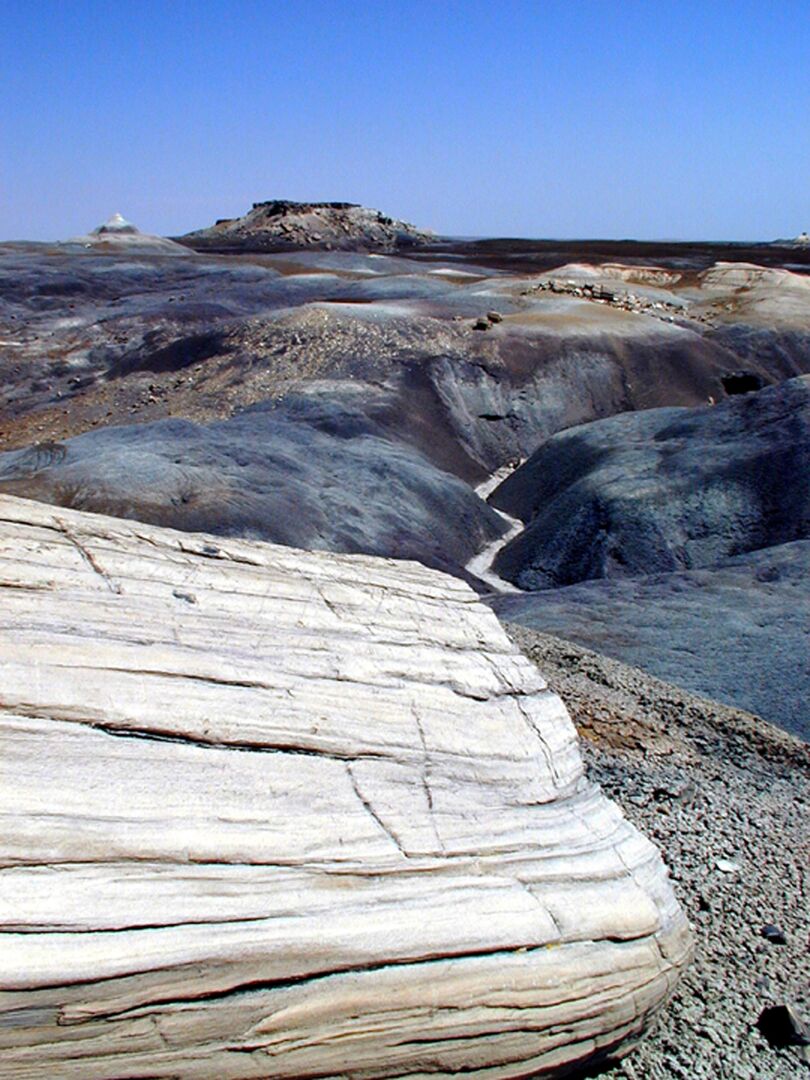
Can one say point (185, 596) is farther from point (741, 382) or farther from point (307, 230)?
point (307, 230)

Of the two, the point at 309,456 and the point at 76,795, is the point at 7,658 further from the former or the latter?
the point at 309,456

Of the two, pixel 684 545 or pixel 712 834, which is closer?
pixel 712 834

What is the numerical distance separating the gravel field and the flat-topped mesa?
6752 cm

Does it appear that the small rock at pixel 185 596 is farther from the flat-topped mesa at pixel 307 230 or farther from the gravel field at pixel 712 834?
the flat-topped mesa at pixel 307 230

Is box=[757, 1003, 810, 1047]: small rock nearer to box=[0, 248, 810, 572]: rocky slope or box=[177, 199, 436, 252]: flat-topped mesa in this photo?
box=[0, 248, 810, 572]: rocky slope

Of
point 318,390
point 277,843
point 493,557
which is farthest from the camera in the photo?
point 318,390

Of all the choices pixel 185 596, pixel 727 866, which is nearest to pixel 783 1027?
pixel 727 866

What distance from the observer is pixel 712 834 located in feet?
17.3

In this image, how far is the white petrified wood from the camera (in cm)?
266

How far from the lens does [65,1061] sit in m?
2.52

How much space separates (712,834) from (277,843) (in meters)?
2.97

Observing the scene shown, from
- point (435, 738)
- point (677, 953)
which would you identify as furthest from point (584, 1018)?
point (435, 738)

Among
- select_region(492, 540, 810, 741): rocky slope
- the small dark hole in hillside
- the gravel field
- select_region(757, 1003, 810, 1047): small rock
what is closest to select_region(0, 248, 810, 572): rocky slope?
the small dark hole in hillside

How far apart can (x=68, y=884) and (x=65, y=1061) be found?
400 mm
